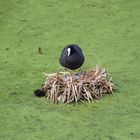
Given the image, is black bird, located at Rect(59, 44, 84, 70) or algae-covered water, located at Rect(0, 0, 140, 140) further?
black bird, located at Rect(59, 44, 84, 70)

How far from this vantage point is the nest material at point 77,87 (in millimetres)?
4121

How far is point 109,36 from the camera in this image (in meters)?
5.71

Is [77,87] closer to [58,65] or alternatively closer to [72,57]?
[72,57]

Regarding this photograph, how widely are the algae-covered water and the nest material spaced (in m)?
0.07

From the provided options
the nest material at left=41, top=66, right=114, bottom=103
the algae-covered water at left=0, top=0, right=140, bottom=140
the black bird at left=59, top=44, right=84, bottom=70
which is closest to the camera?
the algae-covered water at left=0, top=0, right=140, bottom=140

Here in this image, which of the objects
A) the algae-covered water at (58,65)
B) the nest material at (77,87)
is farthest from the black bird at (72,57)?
the algae-covered water at (58,65)

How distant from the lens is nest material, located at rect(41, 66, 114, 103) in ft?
13.5

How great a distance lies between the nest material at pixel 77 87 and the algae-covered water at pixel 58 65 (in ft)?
0.23

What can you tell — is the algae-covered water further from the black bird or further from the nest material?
the black bird

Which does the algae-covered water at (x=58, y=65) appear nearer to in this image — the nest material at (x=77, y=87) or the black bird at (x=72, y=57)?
the nest material at (x=77, y=87)

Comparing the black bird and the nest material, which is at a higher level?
the black bird

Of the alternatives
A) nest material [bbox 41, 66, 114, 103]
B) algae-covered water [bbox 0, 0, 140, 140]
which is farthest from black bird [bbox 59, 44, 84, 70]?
algae-covered water [bbox 0, 0, 140, 140]

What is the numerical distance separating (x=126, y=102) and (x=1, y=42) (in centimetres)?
206

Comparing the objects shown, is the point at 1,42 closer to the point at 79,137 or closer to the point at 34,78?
the point at 34,78
